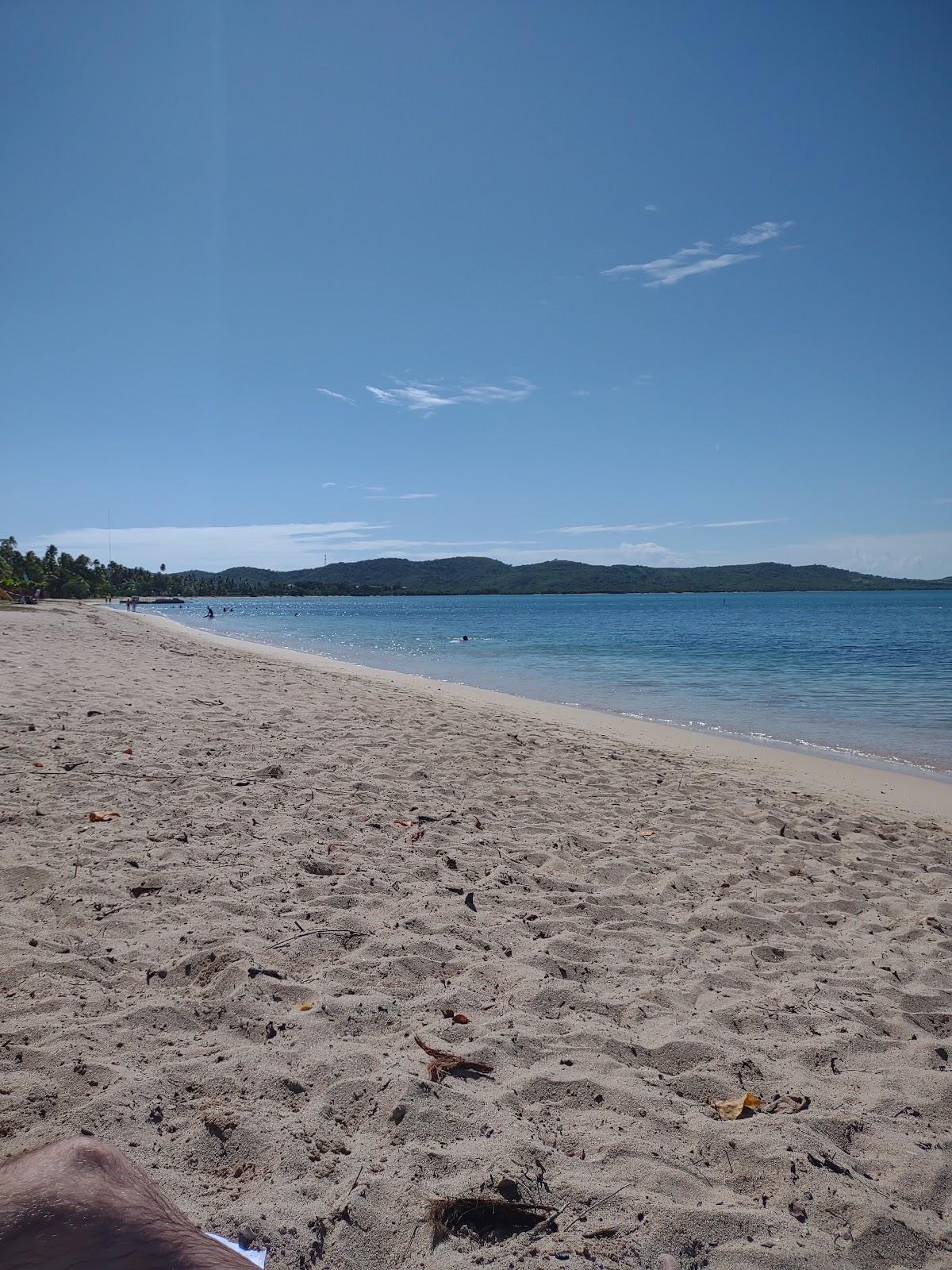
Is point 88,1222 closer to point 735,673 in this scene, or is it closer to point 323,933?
point 323,933

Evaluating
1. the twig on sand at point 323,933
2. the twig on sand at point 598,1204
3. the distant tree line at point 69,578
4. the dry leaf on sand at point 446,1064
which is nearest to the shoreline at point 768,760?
the twig on sand at point 323,933

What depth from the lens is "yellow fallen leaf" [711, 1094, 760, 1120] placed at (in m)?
2.66

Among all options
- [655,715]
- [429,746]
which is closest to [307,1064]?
[429,746]

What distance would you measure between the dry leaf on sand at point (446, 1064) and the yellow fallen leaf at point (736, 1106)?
848 mm

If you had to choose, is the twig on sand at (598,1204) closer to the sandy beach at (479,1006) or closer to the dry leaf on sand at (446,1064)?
the sandy beach at (479,1006)

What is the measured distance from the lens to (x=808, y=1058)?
9.96ft

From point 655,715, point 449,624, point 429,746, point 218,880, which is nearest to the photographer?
point 218,880

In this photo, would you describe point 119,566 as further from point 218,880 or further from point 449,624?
point 218,880

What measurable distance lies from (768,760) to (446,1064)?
8.10 m

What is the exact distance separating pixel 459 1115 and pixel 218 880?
2.32 metres

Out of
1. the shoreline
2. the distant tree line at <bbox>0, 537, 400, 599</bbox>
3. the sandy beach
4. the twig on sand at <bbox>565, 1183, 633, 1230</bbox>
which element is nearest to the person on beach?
the sandy beach

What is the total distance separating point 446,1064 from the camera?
112 inches

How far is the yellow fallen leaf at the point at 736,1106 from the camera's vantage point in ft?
8.73

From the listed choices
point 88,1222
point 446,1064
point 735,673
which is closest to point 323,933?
point 446,1064
